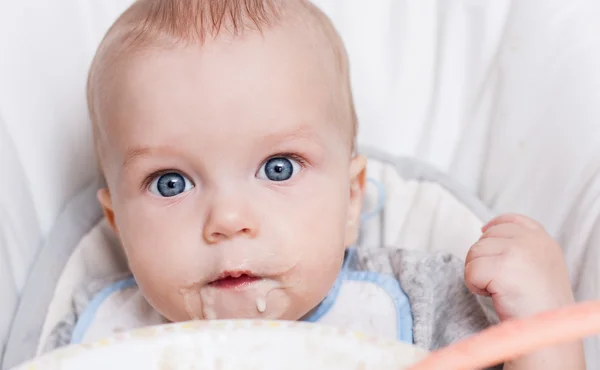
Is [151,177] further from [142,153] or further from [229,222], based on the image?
[229,222]

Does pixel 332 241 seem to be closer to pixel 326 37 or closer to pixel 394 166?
A: pixel 326 37

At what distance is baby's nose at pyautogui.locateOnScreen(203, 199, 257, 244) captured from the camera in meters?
0.75

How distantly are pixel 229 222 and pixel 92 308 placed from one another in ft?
1.17

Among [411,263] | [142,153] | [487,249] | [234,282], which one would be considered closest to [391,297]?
[411,263]

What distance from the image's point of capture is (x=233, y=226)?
753 millimetres

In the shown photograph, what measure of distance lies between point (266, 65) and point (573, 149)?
1.44 ft

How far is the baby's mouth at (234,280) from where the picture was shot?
2.54 ft

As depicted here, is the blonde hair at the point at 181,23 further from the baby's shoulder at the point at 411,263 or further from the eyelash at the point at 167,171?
the baby's shoulder at the point at 411,263

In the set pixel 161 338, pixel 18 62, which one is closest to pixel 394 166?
pixel 18 62

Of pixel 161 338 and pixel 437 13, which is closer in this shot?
pixel 161 338

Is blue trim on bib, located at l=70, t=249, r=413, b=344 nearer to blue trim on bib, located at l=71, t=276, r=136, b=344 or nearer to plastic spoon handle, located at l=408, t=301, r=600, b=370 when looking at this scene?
blue trim on bib, located at l=71, t=276, r=136, b=344

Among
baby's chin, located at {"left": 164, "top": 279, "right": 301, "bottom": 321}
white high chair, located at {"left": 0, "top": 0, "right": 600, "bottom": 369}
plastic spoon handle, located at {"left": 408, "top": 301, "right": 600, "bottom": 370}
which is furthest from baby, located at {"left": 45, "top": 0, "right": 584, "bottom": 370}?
plastic spoon handle, located at {"left": 408, "top": 301, "right": 600, "bottom": 370}

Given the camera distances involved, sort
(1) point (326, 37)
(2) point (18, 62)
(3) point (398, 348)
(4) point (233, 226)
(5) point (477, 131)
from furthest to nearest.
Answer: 1. (5) point (477, 131)
2. (2) point (18, 62)
3. (1) point (326, 37)
4. (4) point (233, 226)
5. (3) point (398, 348)

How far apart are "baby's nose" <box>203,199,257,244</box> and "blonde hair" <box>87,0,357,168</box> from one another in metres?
0.19
